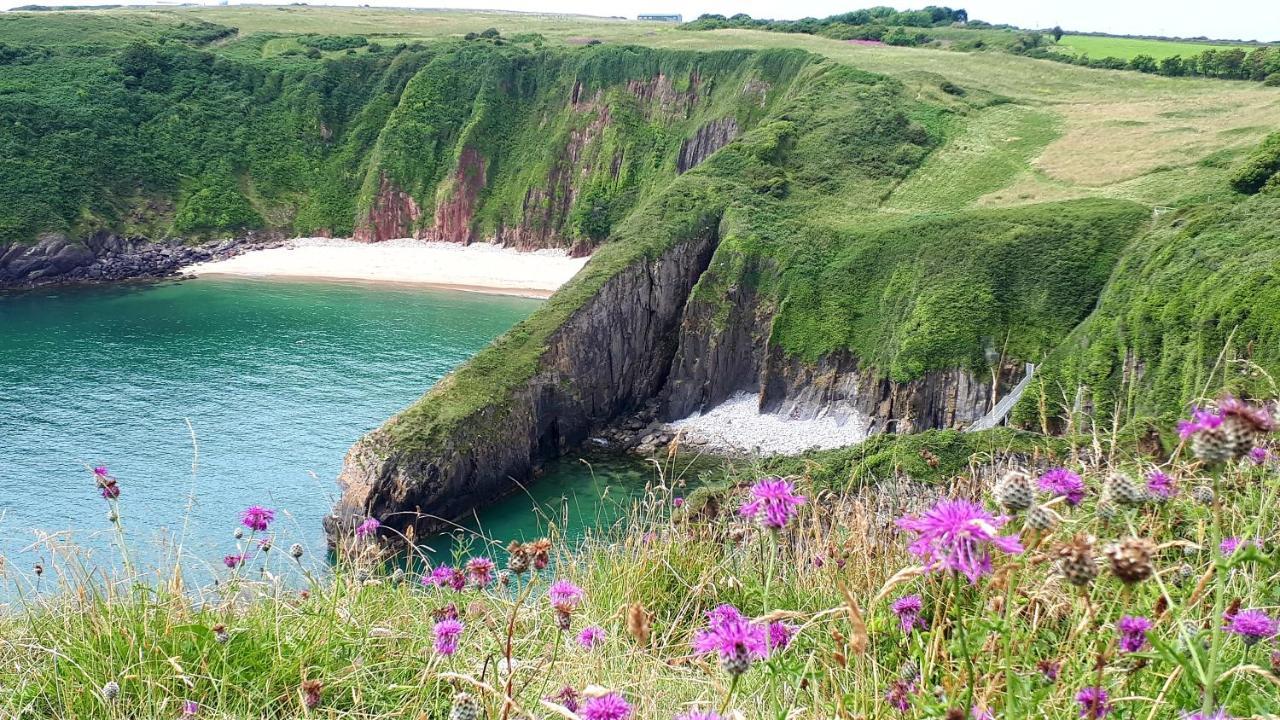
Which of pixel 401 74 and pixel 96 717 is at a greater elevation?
pixel 401 74

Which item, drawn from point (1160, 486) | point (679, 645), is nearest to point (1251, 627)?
point (1160, 486)

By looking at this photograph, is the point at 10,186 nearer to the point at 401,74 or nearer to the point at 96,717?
the point at 401,74

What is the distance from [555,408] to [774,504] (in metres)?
42.8

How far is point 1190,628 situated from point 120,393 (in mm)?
55982

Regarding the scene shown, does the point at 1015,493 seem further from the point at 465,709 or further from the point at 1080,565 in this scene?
the point at 465,709

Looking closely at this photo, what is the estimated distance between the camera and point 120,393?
168ft

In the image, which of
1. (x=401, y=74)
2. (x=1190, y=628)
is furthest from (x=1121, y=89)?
(x=1190, y=628)

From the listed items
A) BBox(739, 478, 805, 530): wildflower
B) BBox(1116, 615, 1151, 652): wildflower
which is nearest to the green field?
BBox(1116, 615, 1151, 652): wildflower

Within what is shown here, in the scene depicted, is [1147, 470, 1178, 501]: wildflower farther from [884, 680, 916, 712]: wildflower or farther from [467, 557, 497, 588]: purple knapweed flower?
[467, 557, 497, 588]: purple knapweed flower

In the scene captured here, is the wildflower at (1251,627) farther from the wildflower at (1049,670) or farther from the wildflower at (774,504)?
the wildflower at (774,504)

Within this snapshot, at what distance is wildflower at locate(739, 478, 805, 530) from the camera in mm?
4055

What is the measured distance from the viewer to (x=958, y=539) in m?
3.02

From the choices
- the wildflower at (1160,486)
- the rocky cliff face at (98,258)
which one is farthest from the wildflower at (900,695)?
the rocky cliff face at (98,258)

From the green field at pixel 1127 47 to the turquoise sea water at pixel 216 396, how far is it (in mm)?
71095
